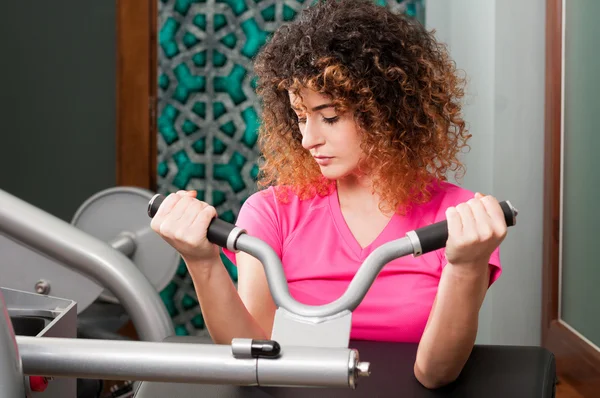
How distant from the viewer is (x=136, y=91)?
138 inches

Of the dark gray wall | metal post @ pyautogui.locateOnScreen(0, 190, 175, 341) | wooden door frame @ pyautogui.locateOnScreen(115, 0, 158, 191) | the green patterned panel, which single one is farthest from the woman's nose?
the dark gray wall

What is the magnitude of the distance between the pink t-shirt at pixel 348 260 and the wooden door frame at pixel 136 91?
2166 millimetres

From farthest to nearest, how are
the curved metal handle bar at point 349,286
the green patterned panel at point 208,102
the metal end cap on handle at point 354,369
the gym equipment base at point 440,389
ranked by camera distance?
1. the green patterned panel at point 208,102
2. the gym equipment base at point 440,389
3. the curved metal handle bar at point 349,286
4. the metal end cap on handle at point 354,369

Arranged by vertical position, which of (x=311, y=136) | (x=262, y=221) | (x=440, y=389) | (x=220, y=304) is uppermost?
(x=311, y=136)

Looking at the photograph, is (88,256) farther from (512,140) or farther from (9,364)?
(512,140)

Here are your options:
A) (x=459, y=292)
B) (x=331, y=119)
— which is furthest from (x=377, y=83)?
(x=459, y=292)

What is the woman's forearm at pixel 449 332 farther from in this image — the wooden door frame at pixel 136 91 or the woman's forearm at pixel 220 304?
the wooden door frame at pixel 136 91

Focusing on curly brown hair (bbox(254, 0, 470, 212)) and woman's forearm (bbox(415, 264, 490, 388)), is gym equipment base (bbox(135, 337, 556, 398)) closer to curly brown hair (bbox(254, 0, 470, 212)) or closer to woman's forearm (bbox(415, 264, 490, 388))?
woman's forearm (bbox(415, 264, 490, 388))

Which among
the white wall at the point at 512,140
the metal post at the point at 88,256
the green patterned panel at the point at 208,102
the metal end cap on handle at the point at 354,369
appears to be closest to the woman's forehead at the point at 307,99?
the metal post at the point at 88,256

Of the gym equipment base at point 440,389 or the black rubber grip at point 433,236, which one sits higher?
the black rubber grip at point 433,236

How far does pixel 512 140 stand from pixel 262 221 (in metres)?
1.23

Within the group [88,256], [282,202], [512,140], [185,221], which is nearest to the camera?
[185,221]

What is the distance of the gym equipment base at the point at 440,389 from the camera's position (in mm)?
1039

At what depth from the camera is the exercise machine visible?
0.68 m
